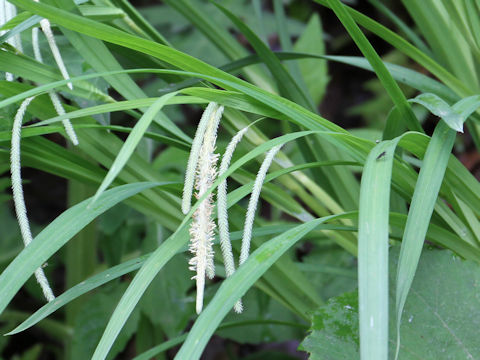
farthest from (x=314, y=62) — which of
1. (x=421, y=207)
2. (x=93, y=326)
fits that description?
(x=421, y=207)

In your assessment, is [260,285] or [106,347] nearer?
[106,347]

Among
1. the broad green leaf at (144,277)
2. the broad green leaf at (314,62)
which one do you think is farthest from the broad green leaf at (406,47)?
the broad green leaf at (314,62)

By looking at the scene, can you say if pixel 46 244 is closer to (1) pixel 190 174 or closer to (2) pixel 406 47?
(1) pixel 190 174

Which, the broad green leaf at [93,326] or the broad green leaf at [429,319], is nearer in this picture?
the broad green leaf at [429,319]

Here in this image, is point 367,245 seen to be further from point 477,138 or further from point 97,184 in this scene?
point 477,138

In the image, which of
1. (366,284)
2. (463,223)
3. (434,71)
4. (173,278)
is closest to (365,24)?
(434,71)

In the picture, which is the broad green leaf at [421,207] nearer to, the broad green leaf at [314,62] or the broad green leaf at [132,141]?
the broad green leaf at [132,141]

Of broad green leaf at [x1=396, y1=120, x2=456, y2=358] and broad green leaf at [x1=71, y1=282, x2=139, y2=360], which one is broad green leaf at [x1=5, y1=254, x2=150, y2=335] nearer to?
broad green leaf at [x1=396, y1=120, x2=456, y2=358]

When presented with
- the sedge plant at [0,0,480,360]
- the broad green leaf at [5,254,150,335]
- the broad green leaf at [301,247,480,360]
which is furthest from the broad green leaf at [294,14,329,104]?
the broad green leaf at [5,254,150,335]
